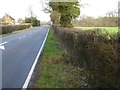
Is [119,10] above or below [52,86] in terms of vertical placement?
above

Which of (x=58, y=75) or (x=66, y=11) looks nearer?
(x=58, y=75)

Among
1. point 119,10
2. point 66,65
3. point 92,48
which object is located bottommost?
point 66,65

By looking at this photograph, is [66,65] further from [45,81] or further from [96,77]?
[96,77]

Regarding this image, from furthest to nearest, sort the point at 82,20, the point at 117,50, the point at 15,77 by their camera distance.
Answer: the point at 82,20
the point at 15,77
the point at 117,50

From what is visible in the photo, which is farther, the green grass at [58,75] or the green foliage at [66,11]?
the green foliage at [66,11]

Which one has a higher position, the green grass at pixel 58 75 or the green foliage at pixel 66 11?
the green foliage at pixel 66 11

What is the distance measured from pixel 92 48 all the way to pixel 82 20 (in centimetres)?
5943

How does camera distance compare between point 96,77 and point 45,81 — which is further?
point 45,81

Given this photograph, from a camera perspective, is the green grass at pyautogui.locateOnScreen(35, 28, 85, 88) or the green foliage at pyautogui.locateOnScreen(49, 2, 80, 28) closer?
the green grass at pyautogui.locateOnScreen(35, 28, 85, 88)

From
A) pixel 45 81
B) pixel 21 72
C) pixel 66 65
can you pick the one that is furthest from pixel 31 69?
pixel 45 81

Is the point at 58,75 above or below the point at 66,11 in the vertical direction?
below

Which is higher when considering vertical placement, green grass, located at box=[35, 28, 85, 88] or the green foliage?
the green foliage

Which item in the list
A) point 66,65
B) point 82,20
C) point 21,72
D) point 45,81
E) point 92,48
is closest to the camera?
point 92,48

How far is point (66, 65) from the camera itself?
13.2 m
